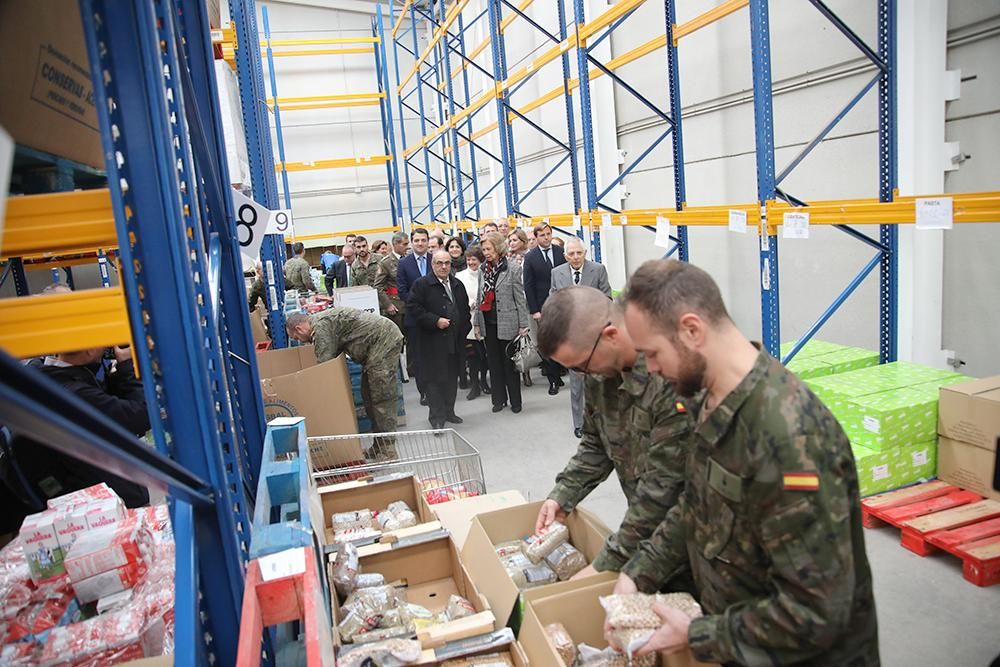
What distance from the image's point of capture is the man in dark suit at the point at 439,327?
6406 mm

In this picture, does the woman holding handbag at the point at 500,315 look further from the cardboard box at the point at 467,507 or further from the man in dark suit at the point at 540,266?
the cardboard box at the point at 467,507

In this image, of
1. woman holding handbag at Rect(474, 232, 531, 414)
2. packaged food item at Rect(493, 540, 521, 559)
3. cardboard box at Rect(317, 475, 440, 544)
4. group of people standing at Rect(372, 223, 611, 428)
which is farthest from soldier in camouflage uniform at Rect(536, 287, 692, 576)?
woman holding handbag at Rect(474, 232, 531, 414)

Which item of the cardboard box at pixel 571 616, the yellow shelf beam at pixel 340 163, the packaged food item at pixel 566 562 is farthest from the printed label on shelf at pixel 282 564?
the yellow shelf beam at pixel 340 163

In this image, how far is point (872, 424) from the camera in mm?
3707

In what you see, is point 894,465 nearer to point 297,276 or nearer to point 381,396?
point 381,396

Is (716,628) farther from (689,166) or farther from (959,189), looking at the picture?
(689,166)

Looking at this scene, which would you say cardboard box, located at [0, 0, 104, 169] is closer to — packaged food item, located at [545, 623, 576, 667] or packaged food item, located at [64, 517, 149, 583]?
packaged food item, located at [64, 517, 149, 583]

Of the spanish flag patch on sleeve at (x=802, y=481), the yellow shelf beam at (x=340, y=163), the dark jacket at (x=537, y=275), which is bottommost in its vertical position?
the spanish flag patch on sleeve at (x=802, y=481)

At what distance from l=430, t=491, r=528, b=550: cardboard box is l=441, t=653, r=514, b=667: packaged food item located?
3.51ft

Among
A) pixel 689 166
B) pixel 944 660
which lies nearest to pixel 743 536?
pixel 944 660

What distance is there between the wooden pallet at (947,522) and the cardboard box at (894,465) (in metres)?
0.05

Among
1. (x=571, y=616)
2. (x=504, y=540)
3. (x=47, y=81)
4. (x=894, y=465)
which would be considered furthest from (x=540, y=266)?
(x=47, y=81)

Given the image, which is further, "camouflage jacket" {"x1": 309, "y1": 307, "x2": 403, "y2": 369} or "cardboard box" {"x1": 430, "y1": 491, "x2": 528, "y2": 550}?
"camouflage jacket" {"x1": 309, "y1": 307, "x2": 403, "y2": 369}

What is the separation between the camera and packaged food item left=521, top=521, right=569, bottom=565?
2463 millimetres
